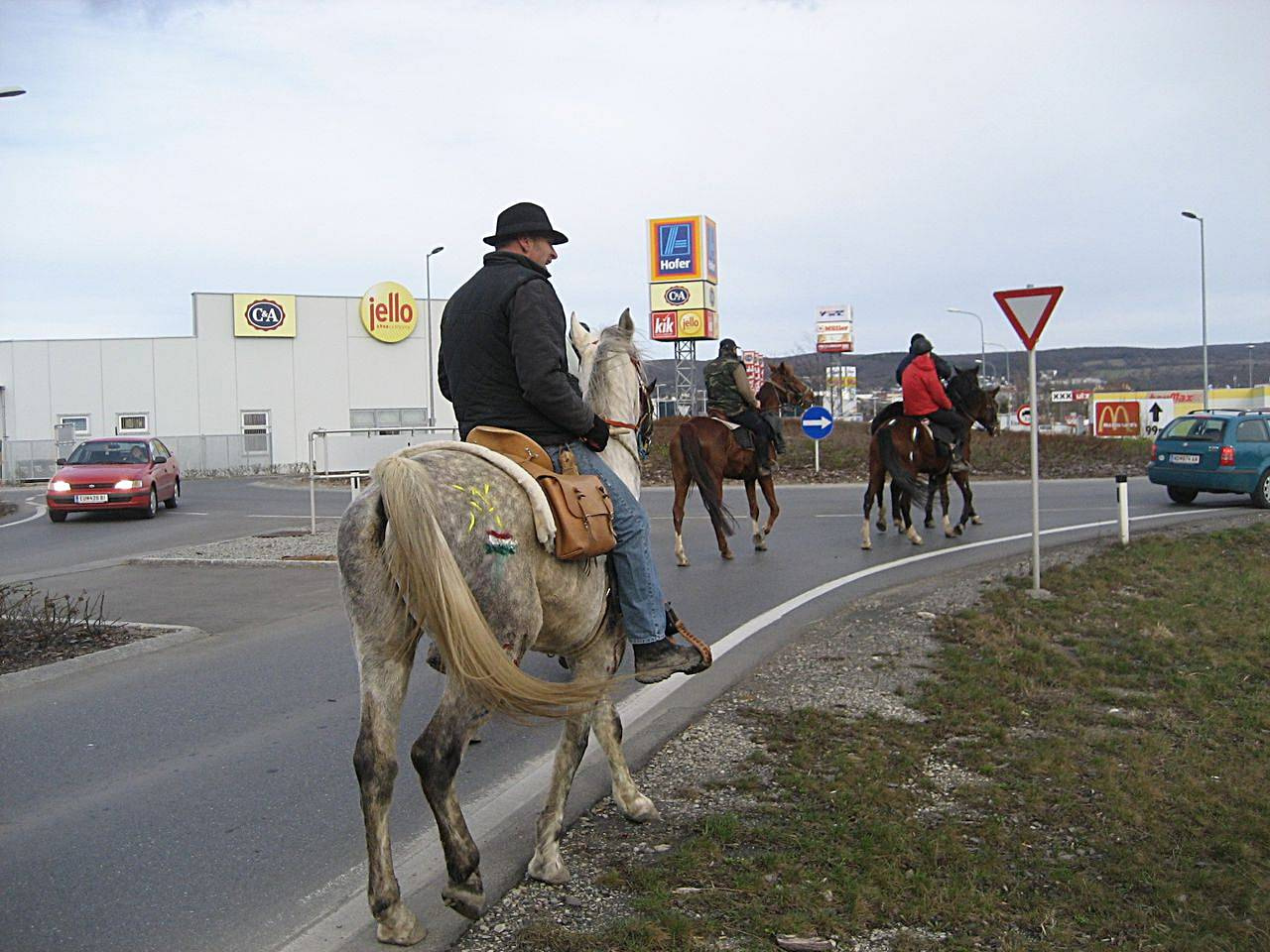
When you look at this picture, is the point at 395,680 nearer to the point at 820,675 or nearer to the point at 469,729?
the point at 469,729

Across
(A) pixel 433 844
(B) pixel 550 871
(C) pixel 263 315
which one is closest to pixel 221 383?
(C) pixel 263 315

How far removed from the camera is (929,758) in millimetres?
5691

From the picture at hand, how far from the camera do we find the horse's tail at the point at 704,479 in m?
13.2

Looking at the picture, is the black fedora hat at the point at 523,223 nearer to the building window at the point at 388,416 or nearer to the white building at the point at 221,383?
the white building at the point at 221,383

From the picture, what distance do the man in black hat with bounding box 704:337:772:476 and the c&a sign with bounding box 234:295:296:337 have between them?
136 ft

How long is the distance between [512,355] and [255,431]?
50.0 meters

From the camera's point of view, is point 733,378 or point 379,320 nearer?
point 733,378

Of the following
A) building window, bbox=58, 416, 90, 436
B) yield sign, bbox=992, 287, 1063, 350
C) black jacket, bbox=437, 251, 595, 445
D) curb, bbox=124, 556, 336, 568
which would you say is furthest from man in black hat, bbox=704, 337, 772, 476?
building window, bbox=58, 416, 90, 436

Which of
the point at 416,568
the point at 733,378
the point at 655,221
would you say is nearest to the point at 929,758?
the point at 416,568

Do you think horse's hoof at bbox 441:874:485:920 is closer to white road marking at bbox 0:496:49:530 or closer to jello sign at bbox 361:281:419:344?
white road marking at bbox 0:496:49:530

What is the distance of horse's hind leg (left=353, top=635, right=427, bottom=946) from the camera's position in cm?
375

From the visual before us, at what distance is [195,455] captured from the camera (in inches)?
1953

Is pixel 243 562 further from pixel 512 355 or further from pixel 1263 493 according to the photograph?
pixel 1263 493

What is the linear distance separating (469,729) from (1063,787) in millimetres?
2891
